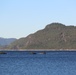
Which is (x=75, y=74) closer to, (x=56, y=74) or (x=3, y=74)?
(x=56, y=74)

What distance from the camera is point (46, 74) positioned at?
9031cm

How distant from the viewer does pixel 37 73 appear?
9350 centimetres

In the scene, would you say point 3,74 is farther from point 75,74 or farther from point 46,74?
point 75,74

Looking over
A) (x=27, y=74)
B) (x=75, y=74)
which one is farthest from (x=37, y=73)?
(x=75, y=74)

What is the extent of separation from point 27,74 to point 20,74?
1.53 metres

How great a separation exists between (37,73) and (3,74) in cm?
791

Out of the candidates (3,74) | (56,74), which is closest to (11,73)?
(3,74)

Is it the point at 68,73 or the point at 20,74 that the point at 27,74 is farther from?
the point at 68,73

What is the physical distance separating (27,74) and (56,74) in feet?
20.6

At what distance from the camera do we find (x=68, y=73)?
92.3 meters

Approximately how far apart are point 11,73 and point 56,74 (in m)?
10.3

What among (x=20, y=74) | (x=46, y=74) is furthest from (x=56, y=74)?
(x=20, y=74)

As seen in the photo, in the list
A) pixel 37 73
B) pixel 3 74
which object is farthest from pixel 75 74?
pixel 3 74

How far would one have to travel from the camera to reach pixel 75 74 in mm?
89125
